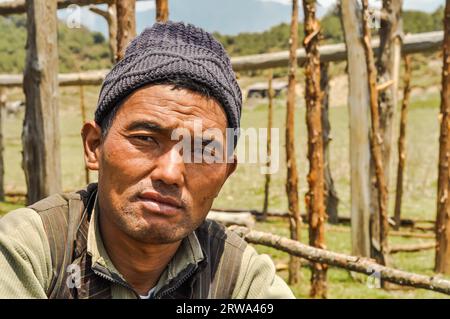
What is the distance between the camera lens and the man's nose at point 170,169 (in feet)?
5.06

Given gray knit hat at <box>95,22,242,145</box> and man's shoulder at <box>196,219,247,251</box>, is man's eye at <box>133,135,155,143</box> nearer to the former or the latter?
gray knit hat at <box>95,22,242,145</box>

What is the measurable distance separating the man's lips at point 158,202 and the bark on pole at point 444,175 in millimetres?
5976

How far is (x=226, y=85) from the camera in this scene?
1.71 meters

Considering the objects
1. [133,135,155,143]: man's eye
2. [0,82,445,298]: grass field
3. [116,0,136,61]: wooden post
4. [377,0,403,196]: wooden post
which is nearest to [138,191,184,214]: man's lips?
[133,135,155,143]: man's eye

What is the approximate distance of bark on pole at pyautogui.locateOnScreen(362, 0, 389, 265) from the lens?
632cm

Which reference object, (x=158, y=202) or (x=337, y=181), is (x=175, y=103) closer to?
(x=158, y=202)

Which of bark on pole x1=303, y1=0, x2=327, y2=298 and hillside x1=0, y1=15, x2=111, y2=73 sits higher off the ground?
hillside x1=0, y1=15, x2=111, y2=73

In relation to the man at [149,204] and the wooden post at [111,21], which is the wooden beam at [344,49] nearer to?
the wooden post at [111,21]

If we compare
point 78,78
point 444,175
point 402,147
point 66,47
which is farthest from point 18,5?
point 66,47

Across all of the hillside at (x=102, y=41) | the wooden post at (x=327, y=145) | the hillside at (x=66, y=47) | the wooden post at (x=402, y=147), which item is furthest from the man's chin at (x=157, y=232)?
the hillside at (x=66, y=47)

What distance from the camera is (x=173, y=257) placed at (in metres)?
1.80

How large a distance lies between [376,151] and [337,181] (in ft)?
30.3

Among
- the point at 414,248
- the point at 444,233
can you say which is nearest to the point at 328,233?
the point at 414,248

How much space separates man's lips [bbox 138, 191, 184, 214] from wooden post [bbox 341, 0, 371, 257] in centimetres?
539
